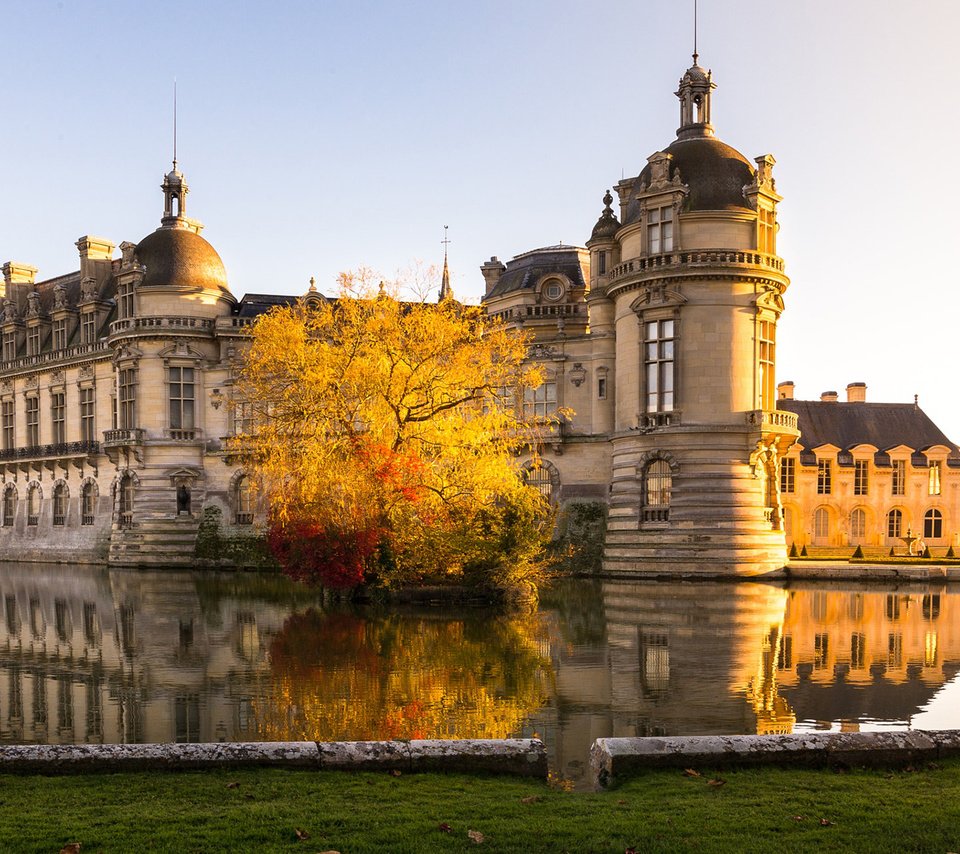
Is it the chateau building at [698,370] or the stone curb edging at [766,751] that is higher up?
the chateau building at [698,370]

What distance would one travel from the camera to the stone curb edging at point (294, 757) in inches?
373

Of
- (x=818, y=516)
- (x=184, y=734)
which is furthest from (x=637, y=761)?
(x=818, y=516)

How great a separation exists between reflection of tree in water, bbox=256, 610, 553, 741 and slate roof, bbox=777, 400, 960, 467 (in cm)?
3849

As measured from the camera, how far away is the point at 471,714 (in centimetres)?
1344

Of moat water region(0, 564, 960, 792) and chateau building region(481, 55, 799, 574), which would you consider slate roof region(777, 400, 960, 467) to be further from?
moat water region(0, 564, 960, 792)

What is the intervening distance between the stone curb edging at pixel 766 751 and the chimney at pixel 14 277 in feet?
202

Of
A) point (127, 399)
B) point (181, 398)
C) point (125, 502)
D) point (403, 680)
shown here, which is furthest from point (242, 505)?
point (403, 680)

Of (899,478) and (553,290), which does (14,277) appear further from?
(899,478)

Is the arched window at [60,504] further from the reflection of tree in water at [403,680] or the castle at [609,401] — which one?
the reflection of tree in water at [403,680]

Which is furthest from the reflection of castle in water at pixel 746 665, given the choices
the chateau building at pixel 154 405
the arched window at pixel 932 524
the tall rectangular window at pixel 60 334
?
the tall rectangular window at pixel 60 334

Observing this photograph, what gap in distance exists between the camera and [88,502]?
54906 millimetres

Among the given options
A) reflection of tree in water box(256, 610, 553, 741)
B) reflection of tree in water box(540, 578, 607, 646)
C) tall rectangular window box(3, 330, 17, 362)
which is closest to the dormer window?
reflection of tree in water box(540, 578, 607, 646)

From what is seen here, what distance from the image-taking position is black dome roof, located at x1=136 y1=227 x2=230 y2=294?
49.3 metres

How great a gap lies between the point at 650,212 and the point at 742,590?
14.5 m
